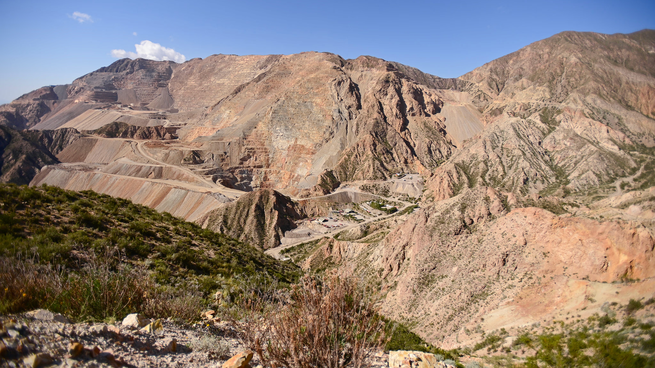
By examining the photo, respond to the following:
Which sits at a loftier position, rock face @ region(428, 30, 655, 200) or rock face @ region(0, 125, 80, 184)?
rock face @ region(428, 30, 655, 200)

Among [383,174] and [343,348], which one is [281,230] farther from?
[343,348]

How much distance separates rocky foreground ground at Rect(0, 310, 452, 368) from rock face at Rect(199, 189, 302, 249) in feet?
197

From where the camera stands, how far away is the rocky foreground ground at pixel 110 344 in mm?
4305

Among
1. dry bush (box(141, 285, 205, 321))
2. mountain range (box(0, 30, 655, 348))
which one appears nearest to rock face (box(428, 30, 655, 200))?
mountain range (box(0, 30, 655, 348))

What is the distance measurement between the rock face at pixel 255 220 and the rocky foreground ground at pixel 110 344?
197 feet

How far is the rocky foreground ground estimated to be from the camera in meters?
4.30

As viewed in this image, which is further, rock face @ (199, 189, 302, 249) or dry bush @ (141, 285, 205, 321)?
rock face @ (199, 189, 302, 249)

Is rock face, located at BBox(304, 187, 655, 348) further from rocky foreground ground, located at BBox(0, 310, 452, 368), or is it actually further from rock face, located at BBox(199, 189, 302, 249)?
rock face, located at BBox(199, 189, 302, 249)

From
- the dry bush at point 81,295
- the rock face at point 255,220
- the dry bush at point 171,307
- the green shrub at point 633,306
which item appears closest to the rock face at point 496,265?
the green shrub at point 633,306

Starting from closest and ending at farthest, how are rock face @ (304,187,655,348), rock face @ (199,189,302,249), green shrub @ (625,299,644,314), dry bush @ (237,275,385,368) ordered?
dry bush @ (237,275,385,368), green shrub @ (625,299,644,314), rock face @ (304,187,655,348), rock face @ (199,189,302,249)

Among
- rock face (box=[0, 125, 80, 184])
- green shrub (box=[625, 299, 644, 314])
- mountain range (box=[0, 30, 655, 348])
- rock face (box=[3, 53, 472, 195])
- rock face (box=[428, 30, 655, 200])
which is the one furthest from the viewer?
rock face (box=[0, 125, 80, 184])

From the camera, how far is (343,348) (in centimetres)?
599

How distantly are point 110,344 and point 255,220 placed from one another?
65168mm

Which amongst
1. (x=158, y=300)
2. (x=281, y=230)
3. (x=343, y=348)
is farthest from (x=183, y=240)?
(x=281, y=230)
